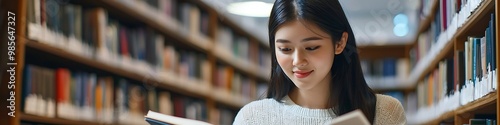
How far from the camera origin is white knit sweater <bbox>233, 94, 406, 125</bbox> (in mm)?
1648

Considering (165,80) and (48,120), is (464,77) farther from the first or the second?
(165,80)

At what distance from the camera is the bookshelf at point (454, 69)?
1983 millimetres

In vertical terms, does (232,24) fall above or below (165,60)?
above

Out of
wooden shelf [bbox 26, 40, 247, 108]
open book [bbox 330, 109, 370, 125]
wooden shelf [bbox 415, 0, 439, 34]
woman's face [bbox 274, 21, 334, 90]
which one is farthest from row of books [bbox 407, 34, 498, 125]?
wooden shelf [bbox 26, 40, 247, 108]

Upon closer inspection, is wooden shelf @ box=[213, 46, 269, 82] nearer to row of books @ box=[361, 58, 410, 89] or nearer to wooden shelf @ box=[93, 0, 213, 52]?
wooden shelf @ box=[93, 0, 213, 52]

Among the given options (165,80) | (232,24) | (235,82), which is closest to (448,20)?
A: (165,80)

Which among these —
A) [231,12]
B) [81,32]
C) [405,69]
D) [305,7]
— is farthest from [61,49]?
[405,69]

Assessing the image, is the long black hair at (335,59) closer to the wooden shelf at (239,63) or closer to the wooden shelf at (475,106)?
the wooden shelf at (475,106)

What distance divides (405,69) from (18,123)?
424 cm

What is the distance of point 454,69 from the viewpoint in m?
2.77

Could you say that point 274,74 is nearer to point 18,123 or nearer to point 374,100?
point 374,100

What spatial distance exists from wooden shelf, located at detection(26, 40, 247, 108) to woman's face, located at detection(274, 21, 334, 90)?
1292mm

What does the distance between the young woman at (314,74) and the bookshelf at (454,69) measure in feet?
1.33

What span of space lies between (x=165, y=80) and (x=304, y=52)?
8.18 feet
